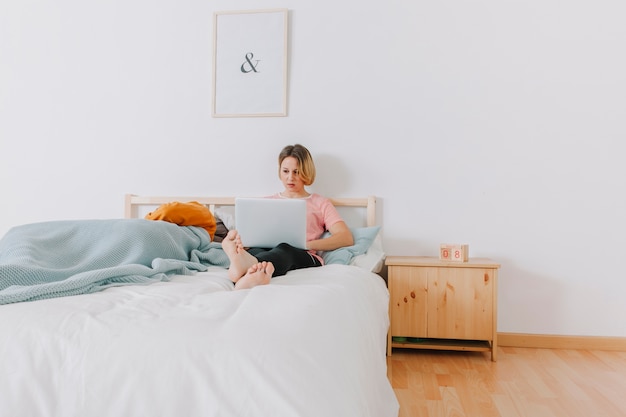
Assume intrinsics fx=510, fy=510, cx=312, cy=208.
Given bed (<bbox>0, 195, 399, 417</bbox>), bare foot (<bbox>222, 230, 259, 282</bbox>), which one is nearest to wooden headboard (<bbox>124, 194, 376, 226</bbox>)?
bare foot (<bbox>222, 230, 259, 282</bbox>)

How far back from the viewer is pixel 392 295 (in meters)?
2.35

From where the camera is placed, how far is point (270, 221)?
195 cm

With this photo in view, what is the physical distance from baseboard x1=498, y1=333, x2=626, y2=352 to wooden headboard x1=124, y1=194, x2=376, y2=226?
881 mm

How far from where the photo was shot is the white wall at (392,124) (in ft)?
8.14

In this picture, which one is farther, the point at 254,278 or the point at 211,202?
the point at 211,202

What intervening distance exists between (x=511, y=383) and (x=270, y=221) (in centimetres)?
110

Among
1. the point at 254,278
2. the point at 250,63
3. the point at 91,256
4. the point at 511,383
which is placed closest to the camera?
the point at 254,278

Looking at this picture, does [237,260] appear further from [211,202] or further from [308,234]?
[211,202]

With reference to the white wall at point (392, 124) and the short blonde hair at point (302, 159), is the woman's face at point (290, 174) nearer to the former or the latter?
the short blonde hair at point (302, 159)

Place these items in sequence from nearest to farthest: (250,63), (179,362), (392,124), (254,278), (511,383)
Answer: (179,362) → (254,278) → (511,383) → (392,124) → (250,63)

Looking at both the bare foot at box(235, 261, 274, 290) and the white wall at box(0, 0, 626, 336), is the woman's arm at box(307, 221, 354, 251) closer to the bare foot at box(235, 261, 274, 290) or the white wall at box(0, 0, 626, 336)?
the white wall at box(0, 0, 626, 336)

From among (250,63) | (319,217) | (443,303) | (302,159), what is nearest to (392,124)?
(302,159)

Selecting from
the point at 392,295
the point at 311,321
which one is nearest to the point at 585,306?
the point at 392,295

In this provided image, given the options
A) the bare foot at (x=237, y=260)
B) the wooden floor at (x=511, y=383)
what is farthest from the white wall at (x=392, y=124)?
the bare foot at (x=237, y=260)
